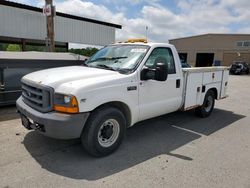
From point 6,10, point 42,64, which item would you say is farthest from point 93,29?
point 42,64

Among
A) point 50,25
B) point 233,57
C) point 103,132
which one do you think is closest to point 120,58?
point 103,132

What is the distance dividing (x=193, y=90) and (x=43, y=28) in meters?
11.8

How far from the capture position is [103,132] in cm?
375

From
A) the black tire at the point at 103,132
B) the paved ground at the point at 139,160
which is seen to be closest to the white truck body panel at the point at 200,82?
the paved ground at the point at 139,160

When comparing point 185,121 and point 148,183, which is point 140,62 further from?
point 185,121

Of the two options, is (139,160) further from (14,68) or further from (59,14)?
(59,14)

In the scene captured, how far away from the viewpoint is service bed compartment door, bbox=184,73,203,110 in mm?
5281

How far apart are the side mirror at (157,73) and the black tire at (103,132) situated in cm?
83

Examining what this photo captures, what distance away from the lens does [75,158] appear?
367 centimetres

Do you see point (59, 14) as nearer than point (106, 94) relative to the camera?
No

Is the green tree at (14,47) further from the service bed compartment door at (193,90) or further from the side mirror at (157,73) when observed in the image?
the side mirror at (157,73)

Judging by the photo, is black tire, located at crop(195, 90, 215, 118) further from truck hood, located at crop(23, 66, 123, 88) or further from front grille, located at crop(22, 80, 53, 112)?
front grille, located at crop(22, 80, 53, 112)

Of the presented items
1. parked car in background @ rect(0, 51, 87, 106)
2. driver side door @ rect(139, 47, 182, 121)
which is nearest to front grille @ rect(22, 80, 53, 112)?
driver side door @ rect(139, 47, 182, 121)

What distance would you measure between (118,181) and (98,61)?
8.30 feet
